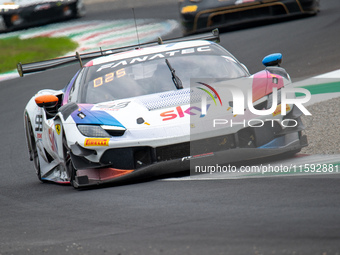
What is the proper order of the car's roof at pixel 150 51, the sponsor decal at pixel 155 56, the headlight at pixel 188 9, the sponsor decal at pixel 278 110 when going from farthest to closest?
the headlight at pixel 188 9 → the car's roof at pixel 150 51 → the sponsor decal at pixel 155 56 → the sponsor decal at pixel 278 110

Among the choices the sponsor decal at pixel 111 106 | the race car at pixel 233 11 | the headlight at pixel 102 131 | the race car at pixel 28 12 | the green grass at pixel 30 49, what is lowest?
the green grass at pixel 30 49

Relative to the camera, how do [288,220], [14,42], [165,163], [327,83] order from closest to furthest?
[288,220]
[165,163]
[327,83]
[14,42]

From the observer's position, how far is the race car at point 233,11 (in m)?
14.6

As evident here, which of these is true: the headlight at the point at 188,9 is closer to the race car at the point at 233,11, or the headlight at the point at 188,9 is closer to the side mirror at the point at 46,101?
the race car at the point at 233,11

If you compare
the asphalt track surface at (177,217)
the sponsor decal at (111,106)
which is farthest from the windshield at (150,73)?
the asphalt track surface at (177,217)

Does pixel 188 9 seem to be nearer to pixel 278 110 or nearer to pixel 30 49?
pixel 30 49

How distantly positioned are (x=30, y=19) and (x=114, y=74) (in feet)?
45.1

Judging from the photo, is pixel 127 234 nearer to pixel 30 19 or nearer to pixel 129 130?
pixel 129 130

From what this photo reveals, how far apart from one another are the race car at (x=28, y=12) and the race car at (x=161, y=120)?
13.5 meters

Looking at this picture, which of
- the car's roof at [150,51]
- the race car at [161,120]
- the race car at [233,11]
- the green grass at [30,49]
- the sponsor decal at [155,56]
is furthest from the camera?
the green grass at [30,49]

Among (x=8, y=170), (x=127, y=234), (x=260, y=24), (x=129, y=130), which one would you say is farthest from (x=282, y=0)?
(x=127, y=234)

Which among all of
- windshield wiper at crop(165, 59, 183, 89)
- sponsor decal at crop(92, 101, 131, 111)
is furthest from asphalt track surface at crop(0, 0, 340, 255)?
windshield wiper at crop(165, 59, 183, 89)

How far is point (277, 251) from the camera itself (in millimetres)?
3217

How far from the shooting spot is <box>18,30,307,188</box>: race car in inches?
224
